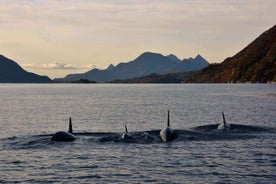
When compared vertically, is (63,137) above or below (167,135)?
below

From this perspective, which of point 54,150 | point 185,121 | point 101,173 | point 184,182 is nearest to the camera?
point 184,182

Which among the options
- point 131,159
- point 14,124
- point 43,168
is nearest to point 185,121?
point 14,124

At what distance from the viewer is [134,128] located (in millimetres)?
79000

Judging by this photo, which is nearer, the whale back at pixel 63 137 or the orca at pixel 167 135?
the whale back at pixel 63 137

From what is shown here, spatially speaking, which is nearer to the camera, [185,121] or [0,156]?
[0,156]

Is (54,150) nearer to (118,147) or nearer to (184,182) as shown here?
(118,147)

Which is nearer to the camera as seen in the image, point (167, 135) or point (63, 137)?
point (63, 137)

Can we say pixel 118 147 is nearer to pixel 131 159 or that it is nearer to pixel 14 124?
pixel 131 159

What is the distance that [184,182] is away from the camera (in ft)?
119

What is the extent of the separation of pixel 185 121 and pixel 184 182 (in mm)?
55501

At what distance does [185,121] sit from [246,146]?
37.5m

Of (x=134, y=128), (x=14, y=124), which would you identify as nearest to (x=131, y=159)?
(x=134, y=128)

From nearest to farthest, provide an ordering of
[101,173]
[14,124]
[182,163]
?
[101,173]
[182,163]
[14,124]

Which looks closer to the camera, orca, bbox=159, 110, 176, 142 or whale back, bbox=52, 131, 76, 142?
whale back, bbox=52, 131, 76, 142
